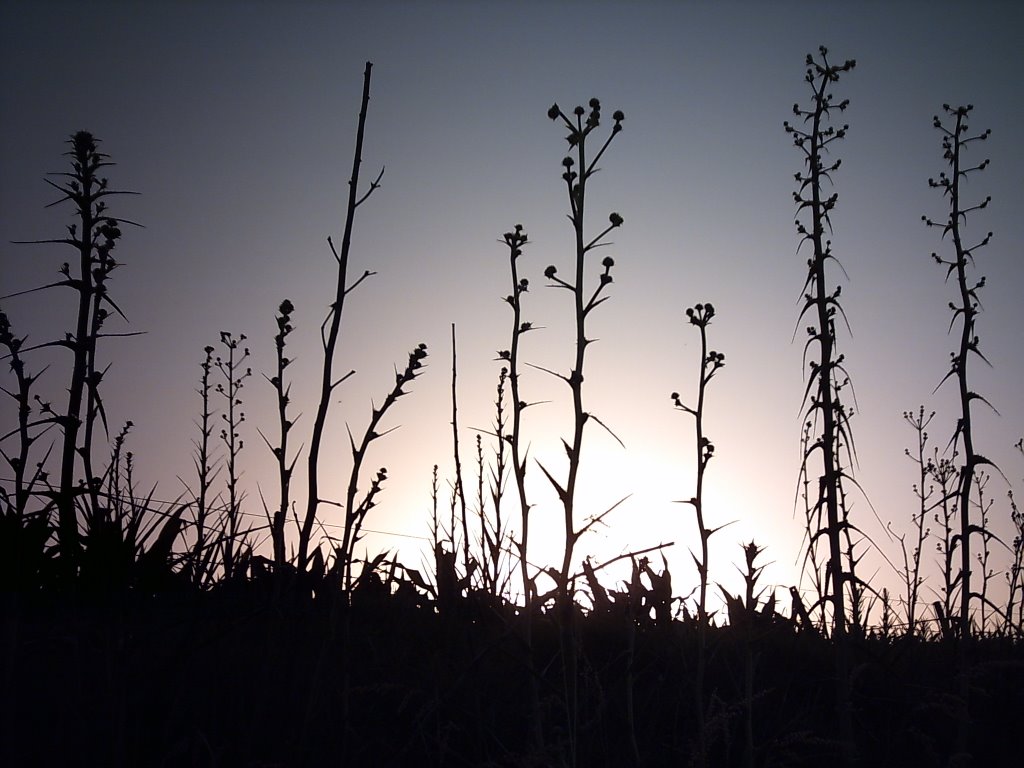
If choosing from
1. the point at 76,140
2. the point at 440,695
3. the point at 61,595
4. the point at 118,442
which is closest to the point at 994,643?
the point at 440,695

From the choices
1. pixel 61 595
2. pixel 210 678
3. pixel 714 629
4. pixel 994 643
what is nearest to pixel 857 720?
pixel 714 629

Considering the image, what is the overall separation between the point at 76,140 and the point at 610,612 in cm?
374

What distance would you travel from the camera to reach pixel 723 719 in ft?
11.2

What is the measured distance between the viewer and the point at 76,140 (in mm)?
4199

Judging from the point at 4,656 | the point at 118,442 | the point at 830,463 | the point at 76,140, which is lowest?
the point at 4,656

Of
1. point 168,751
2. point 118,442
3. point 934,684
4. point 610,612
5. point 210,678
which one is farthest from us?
point 118,442

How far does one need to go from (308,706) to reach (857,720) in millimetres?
2834

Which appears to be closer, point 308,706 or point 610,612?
point 308,706

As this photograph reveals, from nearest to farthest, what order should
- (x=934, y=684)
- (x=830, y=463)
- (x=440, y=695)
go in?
(x=440, y=695), (x=830, y=463), (x=934, y=684)

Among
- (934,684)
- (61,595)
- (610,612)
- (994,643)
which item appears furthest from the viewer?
(994,643)

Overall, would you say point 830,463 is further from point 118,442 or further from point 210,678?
point 118,442

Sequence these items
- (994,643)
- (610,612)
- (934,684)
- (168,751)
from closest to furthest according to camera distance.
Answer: (168,751) < (934,684) < (610,612) < (994,643)

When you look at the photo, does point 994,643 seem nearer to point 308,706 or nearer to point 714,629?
point 714,629

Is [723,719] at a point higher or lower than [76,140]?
lower
